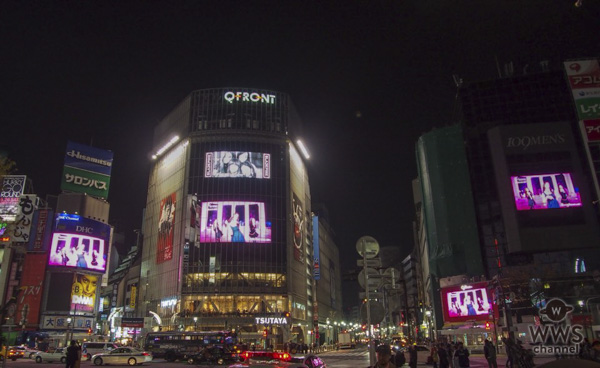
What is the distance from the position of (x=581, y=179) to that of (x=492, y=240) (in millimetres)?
17269

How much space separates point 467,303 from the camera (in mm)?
59281

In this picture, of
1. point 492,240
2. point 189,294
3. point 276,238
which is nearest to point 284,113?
point 276,238

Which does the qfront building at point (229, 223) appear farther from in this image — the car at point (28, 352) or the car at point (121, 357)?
the car at point (121, 357)

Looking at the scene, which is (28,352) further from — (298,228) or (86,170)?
(298,228)

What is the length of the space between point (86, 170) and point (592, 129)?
95149mm

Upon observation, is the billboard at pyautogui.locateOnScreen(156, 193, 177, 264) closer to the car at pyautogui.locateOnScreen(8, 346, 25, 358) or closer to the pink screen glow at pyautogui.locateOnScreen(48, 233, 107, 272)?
the pink screen glow at pyautogui.locateOnScreen(48, 233, 107, 272)

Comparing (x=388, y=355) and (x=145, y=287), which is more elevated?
(x=145, y=287)

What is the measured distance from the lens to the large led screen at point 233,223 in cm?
8338

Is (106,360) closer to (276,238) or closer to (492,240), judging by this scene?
(276,238)

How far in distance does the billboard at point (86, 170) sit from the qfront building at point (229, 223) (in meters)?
11.5

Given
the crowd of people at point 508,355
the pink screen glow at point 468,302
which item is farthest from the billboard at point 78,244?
the crowd of people at point 508,355

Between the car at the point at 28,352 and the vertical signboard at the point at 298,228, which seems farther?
the vertical signboard at the point at 298,228

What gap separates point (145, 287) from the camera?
307ft

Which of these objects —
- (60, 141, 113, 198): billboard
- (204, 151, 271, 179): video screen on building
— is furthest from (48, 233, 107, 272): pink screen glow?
(204, 151, 271, 179): video screen on building
